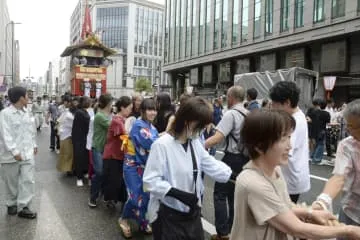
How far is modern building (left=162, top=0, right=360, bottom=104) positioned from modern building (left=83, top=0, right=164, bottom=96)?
59.3 metres

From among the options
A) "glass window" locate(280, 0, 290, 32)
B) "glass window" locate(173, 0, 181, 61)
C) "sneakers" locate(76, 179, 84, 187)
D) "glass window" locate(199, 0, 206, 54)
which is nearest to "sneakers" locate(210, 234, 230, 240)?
"sneakers" locate(76, 179, 84, 187)

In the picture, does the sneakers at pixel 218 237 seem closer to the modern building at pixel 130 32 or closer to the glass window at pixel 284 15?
the glass window at pixel 284 15

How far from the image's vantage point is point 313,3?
1118 inches

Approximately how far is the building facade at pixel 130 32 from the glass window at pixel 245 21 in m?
75.6

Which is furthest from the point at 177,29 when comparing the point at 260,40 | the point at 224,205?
the point at 224,205

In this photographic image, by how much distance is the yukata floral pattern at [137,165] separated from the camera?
4.20m

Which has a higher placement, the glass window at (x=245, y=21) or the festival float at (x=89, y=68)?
the glass window at (x=245, y=21)

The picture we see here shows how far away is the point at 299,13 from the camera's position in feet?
98.4

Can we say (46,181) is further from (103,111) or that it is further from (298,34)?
(298,34)

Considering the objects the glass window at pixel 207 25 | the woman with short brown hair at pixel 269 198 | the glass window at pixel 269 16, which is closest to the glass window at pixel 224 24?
the glass window at pixel 207 25

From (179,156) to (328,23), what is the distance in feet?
87.7

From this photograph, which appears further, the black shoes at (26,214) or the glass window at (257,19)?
the glass window at (257,19)

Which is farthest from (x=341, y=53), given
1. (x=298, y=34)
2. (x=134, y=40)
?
(x=134, y=40)

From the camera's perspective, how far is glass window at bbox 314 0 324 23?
1084 inches
